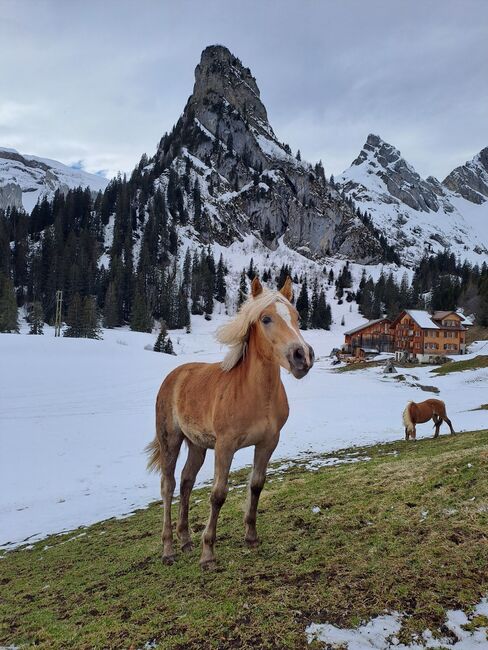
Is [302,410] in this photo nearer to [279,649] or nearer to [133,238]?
[279,649]

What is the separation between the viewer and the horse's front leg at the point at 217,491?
15.2 feet

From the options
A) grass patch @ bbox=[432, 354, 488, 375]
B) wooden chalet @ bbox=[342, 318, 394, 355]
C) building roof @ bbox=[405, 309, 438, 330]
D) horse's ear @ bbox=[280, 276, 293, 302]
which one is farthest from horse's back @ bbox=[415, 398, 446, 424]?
wooden chalet @ bbox=[342, 318, 394, 355]

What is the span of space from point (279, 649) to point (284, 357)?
7.61 feet

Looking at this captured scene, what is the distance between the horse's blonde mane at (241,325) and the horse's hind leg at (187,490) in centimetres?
162

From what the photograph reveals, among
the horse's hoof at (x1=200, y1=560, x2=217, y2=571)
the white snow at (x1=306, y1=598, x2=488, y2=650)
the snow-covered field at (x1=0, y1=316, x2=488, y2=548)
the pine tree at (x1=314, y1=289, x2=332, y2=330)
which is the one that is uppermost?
the pine tree at (x1=314, y1=289, x2=332, y2=330)

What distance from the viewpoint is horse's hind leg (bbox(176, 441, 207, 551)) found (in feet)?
19.0

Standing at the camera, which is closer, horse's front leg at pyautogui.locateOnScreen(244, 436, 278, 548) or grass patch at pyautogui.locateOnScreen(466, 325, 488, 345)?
horse's front leg at pyautogui.locateOnScreen(244, 436, 278, 548)

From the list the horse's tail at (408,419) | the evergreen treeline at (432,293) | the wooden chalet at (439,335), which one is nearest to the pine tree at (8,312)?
the wooden chalet at (439,335)

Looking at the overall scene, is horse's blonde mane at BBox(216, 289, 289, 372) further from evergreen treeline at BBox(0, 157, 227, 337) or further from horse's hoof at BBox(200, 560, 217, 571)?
evergreen treeline at BBox(0, 157, 227, 337)

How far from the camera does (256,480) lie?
16.2ft

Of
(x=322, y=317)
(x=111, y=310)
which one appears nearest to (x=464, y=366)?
(x=322, y=317)

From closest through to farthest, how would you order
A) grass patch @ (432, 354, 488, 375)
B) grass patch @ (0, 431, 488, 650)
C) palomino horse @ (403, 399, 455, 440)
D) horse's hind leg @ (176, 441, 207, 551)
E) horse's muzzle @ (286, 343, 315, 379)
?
grass patch @ (0, 431, 488, 650), horse's muzzle @ (286, 343, 315, 379), horse's hind leg @ (176, 441, 207, 551), palomino horse @ (403, 399, 455, 440), grass patch @ (432, 354, 488, 375)

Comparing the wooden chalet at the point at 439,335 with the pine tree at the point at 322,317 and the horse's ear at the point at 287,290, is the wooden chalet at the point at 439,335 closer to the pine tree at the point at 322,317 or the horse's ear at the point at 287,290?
the pine tree at the point at 322,317

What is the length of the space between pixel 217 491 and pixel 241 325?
196 centimetres
